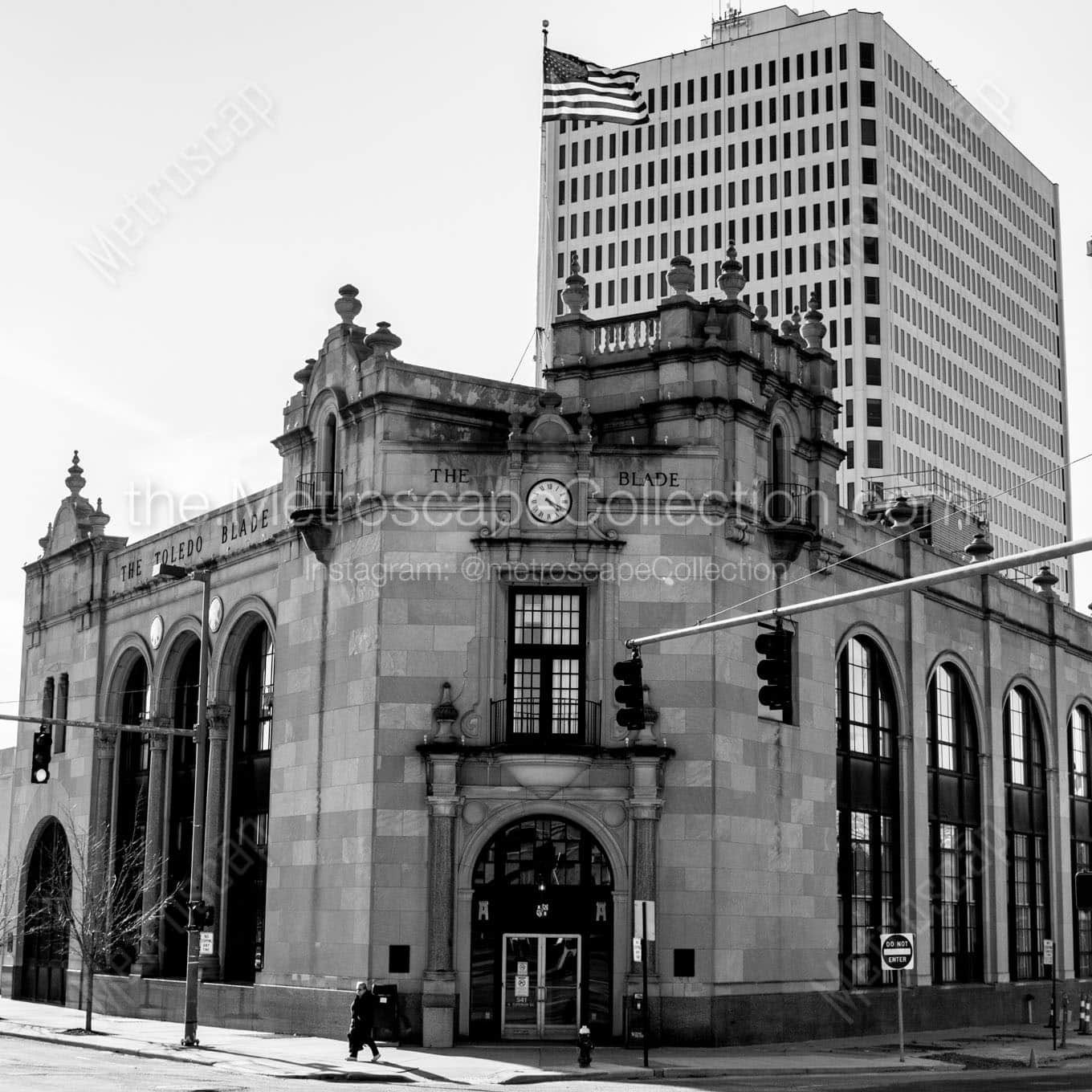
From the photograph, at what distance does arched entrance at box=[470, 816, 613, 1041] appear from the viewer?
37969 millimetres

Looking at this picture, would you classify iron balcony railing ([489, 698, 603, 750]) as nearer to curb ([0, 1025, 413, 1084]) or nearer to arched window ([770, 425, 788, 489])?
arched window ([770, 425, 788, 489])

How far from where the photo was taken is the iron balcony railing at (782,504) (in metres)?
42.4

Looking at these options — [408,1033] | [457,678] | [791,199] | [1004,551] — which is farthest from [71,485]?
[1004,551]

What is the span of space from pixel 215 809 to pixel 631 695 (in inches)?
901

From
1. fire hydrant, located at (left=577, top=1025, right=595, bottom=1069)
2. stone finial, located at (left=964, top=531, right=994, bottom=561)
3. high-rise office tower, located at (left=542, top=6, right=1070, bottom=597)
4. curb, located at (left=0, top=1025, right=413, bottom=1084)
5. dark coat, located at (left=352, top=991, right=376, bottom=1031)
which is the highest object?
high-rise office tower, located at (left=542, top=6, right=1070, bottom=597)

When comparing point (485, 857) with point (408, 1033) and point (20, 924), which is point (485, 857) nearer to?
point (408, 1033)

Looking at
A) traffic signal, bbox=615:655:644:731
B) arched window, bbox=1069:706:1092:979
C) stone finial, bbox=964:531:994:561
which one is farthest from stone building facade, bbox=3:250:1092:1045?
traffic signal, bbox=615:655:644:731

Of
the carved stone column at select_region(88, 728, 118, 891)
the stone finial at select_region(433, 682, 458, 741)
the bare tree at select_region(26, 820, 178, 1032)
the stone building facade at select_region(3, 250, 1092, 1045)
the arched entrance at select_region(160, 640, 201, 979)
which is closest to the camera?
the stone building facade at select_region(3, 250, 1092, 1045)

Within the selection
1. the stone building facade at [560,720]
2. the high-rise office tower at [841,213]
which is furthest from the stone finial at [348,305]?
the high-rise office tower at [841,213]

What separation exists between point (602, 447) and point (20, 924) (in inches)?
1107

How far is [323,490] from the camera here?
42.2m

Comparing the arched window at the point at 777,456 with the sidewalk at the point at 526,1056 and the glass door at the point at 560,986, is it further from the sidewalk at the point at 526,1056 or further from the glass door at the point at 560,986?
the sidewalk at the point at 526,1056

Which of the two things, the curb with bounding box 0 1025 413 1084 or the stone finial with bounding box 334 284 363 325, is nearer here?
the curb with bounding box 0 1025 413 1084

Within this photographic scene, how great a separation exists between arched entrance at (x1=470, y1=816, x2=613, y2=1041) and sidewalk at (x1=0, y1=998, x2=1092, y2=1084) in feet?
3.06
